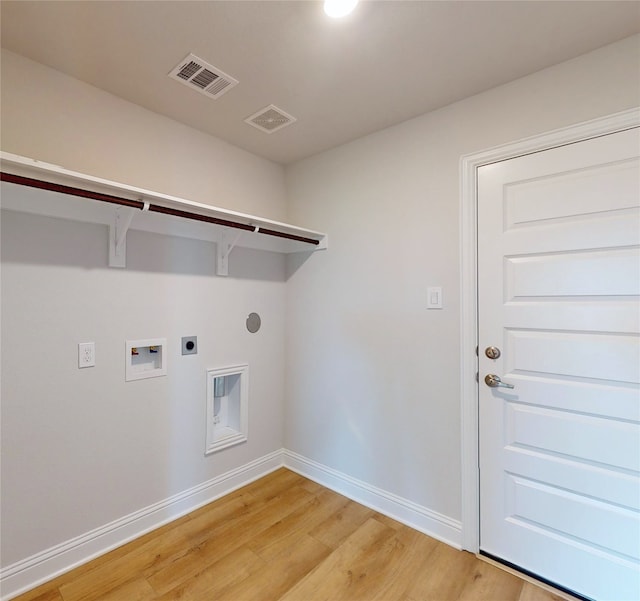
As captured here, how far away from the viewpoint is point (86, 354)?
68.4 inches

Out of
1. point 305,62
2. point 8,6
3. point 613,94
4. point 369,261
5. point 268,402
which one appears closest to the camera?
point 8,6

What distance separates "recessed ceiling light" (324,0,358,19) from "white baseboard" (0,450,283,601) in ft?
8.67

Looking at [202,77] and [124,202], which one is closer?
[124,202]

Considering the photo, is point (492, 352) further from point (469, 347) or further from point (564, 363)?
point (564, 363)

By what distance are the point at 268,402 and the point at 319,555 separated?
1134mm

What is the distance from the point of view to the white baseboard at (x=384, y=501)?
1.88 m

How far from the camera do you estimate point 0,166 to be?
1.33 metres

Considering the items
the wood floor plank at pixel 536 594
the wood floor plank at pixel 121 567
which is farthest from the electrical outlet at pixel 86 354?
the wood floor plank at pixel 536 594

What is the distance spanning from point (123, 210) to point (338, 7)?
1314 millimetres

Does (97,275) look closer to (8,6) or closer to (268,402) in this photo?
(8,6)

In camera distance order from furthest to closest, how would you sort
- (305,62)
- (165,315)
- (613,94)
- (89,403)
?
1. (165,315)
2. (89,403)
3. (305,62)
4. (613,94)

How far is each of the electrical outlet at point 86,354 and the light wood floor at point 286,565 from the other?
3.32ft

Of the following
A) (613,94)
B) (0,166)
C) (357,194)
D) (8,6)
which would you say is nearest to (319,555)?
(357,194)

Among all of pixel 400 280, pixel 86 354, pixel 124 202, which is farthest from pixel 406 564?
pixel 124 202
